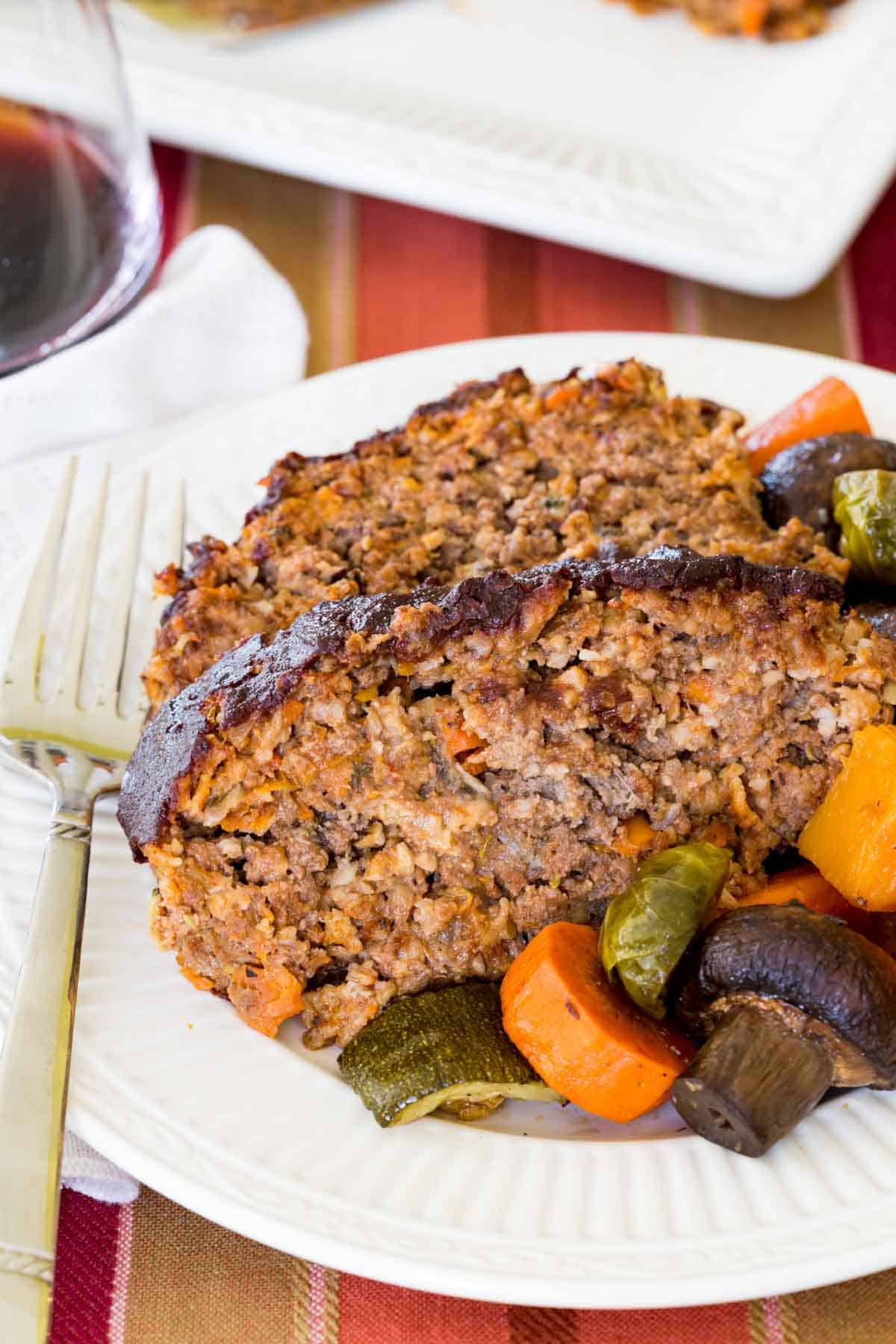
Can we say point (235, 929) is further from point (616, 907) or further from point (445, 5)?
point (445, 5)

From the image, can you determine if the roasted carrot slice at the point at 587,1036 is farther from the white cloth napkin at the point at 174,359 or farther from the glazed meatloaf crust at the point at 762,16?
the glazed meatloaf crust at the point at 762,16

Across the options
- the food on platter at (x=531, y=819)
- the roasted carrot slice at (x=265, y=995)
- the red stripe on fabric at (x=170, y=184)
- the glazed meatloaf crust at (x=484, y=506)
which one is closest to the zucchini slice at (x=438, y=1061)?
the food on platter at (x=531, y=819)

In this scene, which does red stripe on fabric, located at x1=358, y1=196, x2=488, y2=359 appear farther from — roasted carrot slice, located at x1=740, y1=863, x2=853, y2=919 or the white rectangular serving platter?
roasted carrot slice, located at x1=740, y1=863, x2=853, y2=919

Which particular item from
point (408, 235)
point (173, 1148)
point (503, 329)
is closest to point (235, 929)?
point (173, 1148)

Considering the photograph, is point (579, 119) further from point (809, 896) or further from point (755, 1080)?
point (755, 1080)

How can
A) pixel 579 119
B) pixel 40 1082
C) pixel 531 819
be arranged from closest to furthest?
pixel 40 1082
pixel 531 819
pixel 579 119

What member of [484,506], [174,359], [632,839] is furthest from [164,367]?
[632,839]
